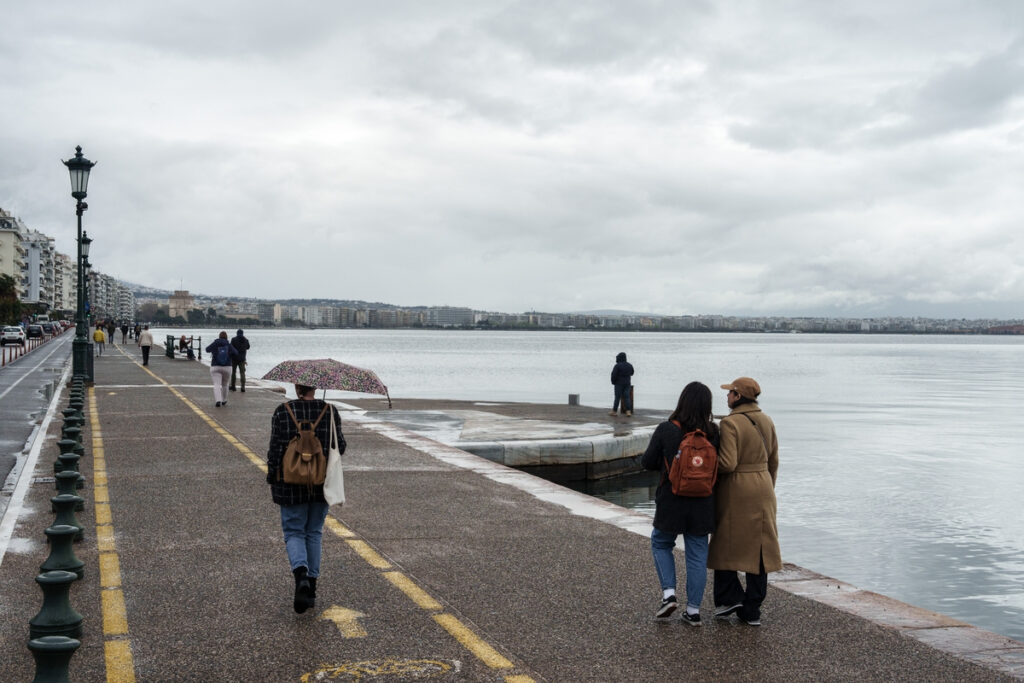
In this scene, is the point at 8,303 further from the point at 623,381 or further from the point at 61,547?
the point at 61,547

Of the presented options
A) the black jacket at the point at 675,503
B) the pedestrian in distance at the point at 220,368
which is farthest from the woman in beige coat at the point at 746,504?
the pedestrian in distance at the point at 220,368

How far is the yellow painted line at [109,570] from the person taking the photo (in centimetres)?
753

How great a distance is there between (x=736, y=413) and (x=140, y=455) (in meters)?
10.6

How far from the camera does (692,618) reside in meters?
6.77

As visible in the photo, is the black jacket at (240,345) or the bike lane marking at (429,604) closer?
the bike lane marking at (429,604)

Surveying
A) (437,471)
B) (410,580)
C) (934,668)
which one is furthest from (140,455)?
(934,668)

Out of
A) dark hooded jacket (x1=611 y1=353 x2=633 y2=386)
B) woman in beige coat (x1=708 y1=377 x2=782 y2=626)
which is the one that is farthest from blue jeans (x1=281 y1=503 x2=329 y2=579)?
dark hooded jacket (x1=611 y1=353 x2=633 y2=386)

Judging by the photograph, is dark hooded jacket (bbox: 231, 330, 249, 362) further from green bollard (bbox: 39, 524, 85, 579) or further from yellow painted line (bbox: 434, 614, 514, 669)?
yellow painted line (bbox: 434, 614, 514, 669)

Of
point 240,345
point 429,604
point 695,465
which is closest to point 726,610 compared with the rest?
point 695,465

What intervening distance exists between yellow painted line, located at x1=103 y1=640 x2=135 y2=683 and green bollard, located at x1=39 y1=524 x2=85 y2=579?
0.69 m

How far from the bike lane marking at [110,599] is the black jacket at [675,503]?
329cm

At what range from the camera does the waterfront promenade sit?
5844mm

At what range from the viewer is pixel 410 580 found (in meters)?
7.77

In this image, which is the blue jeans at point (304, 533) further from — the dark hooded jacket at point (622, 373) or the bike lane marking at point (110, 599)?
the dark hooded jacket at point (622, 373)
